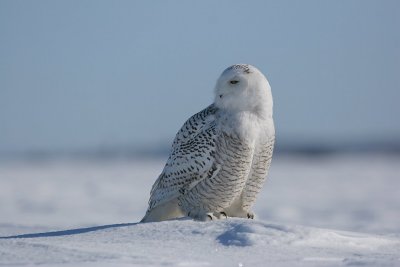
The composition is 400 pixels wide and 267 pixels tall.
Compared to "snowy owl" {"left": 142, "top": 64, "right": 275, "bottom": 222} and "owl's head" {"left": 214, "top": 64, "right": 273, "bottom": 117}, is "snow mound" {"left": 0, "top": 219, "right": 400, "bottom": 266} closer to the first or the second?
"snowy owl" {"left": 142, "top": 64, "right": 275, "bottom": 222}

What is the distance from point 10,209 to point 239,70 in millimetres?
7535

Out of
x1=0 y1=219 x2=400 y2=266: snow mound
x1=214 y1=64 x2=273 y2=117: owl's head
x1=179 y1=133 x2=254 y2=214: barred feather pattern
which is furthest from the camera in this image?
x1=214 y1=64 x2=273 y2=117: owl's head

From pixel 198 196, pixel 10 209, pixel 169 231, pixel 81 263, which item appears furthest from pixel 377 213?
pixel 81 263

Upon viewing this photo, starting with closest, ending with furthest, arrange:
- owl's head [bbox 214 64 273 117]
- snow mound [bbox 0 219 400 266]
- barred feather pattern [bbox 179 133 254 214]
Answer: snow mound [bbox 0 219 400 266] < barred feather pattern [bbox 179 133 254 214] < owl's head [bbox 214 64 273 117]

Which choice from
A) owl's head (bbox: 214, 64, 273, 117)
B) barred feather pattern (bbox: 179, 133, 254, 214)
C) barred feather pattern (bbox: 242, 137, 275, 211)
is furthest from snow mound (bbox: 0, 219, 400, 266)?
owl's head (bbox: 214, 64, 273, 117)

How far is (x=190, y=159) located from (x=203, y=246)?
3.96 feet

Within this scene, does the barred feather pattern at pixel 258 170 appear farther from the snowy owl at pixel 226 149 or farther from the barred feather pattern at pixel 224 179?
the barred feather pattern at pixel 224 179

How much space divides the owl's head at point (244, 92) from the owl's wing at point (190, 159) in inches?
5.6

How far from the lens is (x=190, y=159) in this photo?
5.42m

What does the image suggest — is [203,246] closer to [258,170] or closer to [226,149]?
[226,149]

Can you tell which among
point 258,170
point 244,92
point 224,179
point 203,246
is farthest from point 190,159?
point 203,246

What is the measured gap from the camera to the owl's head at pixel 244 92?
5281 mm

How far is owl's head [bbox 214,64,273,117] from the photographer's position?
5.28m

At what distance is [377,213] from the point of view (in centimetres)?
1152
